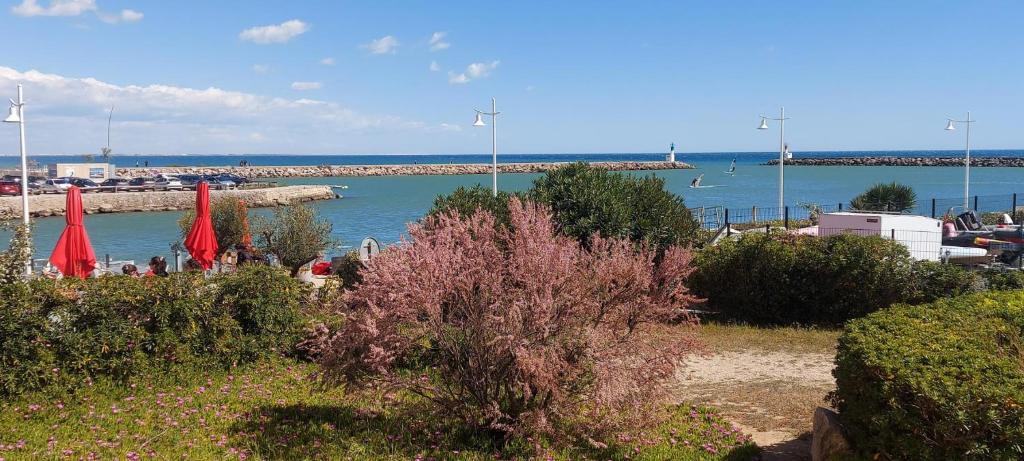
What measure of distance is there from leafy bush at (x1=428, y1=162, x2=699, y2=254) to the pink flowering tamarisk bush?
23.4ft

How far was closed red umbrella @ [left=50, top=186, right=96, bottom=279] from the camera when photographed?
46.0ft

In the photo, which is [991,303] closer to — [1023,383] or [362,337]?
[1023,383]

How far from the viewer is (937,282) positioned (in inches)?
527

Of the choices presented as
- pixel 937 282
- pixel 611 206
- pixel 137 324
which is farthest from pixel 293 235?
pixel 937 282

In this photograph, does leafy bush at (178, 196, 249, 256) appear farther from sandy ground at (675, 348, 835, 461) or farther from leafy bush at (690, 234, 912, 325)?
sandy ground at (675, 348, 835, 461)

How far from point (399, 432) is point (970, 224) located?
23.9 m

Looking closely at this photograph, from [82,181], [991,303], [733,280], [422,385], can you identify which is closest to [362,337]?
[422,385]

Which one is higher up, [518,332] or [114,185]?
[114,185]

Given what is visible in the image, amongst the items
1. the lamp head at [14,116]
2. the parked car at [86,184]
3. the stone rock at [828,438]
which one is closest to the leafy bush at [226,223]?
the lamp head at [14,116]

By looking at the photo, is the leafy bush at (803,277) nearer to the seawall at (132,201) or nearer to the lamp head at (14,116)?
the lamp head at (14,116)

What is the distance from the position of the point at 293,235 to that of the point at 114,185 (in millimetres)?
51964

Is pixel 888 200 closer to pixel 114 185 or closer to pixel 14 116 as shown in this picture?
pixel 14 116

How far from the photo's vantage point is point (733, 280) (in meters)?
14.5

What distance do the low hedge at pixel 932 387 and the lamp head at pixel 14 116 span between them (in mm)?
18233
